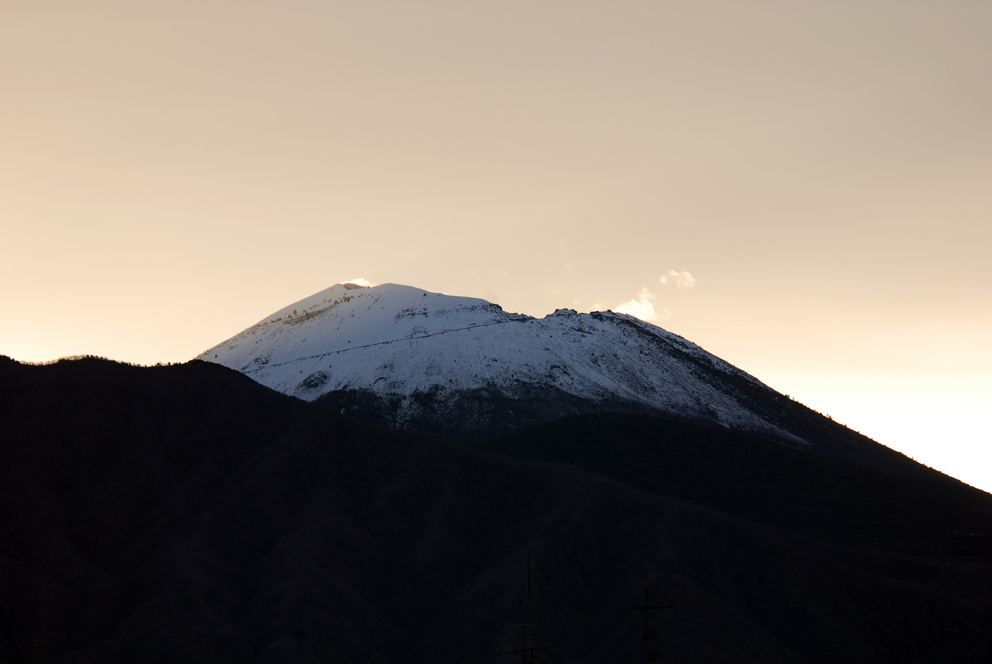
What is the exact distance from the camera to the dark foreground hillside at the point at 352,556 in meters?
52.8

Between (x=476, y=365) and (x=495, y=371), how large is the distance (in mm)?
2776

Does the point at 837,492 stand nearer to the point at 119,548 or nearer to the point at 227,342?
the point at 119,548

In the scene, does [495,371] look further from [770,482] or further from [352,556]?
[352,556]

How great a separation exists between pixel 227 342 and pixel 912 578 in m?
110

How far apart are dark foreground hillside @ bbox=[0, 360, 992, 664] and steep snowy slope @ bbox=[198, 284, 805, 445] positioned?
1562 inches

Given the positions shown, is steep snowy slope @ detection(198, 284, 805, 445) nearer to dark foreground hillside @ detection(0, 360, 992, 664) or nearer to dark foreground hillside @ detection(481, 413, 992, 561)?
dark foreground hillside @ detection(481, 413, 992, 561)

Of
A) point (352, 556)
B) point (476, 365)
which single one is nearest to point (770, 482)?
point (476, 365)

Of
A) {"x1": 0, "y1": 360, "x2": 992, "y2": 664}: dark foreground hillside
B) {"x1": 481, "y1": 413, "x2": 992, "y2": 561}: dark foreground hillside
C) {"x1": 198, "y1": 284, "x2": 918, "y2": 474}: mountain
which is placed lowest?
{"x1": 0, "y1": 360, "x2": 992, "y2": 664}: dark foreground hillside

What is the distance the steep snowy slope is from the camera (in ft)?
376

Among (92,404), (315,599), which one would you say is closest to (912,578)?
(315,599)

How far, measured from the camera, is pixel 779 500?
89.8 m

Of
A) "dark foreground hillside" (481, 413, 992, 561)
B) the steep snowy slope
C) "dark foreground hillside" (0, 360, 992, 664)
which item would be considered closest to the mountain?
the steep snowy slope

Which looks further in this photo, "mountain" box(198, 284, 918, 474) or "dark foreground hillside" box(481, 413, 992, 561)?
"mountain" box(198, 284, 918, 474)

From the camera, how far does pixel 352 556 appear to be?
60844mm
